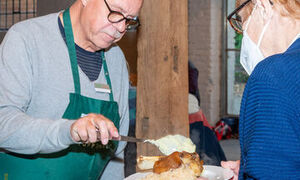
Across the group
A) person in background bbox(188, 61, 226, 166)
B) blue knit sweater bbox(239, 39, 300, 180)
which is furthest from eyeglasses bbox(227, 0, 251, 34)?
person in background bbox(188, 61, 226, 166)

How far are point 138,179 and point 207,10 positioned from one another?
→ 18.3ft

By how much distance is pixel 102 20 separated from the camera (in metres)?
1.76

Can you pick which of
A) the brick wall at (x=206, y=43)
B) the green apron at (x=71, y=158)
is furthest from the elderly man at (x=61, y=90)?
the brick wall at (x=206, y=43)

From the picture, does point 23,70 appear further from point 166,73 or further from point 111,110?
point 166,73

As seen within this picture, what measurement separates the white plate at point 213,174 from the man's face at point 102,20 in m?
0.61

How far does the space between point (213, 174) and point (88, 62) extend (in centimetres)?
76

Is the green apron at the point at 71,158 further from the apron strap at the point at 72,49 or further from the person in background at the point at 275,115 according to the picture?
the person in background at the point at 275,115

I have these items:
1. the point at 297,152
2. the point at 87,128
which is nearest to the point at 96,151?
the point at 87,128

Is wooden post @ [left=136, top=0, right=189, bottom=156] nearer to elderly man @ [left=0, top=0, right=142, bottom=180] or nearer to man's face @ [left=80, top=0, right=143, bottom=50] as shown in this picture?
elderly man @ [left=0, top=0, right=142, bottom=180]

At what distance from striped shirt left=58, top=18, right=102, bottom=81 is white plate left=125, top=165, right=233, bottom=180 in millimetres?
488

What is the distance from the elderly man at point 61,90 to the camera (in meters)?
1.51

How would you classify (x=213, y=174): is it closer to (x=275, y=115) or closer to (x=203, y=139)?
(x=275, y=115)

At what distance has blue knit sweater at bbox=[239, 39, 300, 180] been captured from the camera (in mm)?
1089

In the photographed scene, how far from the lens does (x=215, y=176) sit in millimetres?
1725
